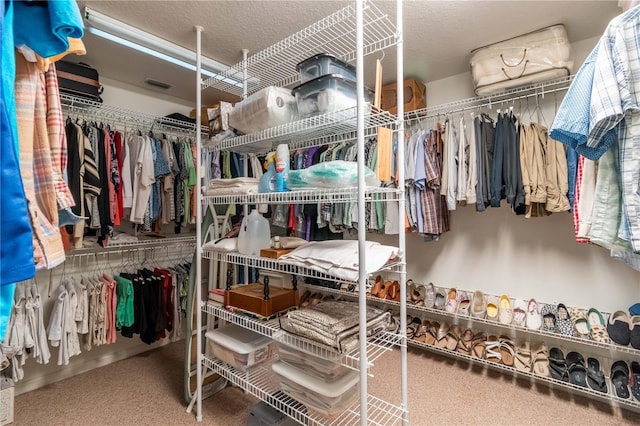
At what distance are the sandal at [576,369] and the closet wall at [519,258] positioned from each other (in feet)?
1.15

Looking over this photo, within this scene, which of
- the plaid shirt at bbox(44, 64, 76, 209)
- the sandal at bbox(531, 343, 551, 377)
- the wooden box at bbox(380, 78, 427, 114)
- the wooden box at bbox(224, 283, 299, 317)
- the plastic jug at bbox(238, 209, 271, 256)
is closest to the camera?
the plaid shirt at bbox(44, 64, 76, 209)

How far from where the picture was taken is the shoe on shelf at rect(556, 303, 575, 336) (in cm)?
206

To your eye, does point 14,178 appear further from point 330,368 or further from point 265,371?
point 265,371

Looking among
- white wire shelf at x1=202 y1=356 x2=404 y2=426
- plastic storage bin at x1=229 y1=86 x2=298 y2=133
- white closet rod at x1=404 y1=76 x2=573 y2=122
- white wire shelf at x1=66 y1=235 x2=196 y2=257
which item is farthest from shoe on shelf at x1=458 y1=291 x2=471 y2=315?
white wire shelf at x1=66 y1=235 x2=196 y2=257

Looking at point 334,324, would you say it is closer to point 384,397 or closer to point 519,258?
point 384,397

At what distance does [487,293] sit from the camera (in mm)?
2607

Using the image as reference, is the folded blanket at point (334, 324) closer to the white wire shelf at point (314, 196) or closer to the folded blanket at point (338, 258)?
the folded blanket at point (338, 258)

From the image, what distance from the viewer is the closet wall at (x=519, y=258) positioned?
7.07ft

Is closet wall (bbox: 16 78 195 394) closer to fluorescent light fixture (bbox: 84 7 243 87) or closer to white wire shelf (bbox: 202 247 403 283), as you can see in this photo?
fluorescent light fixture (bbox: 84 7 243 87)

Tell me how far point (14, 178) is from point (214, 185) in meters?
1.34

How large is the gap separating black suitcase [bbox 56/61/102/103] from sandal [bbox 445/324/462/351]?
3.20 meters

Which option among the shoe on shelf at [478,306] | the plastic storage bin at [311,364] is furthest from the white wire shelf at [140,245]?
the shoe on shelf at [478,306]

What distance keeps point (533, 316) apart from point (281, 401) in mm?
1835

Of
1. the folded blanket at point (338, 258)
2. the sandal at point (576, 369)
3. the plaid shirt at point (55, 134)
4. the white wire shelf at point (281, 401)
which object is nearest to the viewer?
the plaid shirt at point (55, 134)
